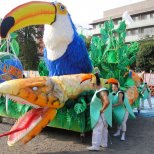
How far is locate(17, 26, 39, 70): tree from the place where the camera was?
3394cm

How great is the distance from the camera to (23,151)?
568 centimetres

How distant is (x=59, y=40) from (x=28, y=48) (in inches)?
1101

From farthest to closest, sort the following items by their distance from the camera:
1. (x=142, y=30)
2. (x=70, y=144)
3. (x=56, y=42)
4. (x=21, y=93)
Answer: (x=142, y=30) → (x=56, y=42) → (x=70, y=144) → (x=21, y=93)

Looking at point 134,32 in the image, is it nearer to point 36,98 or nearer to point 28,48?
point 28,48

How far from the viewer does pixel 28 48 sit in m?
34.1

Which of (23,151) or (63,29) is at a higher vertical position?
(63,29)

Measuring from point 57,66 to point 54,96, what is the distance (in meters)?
1.19

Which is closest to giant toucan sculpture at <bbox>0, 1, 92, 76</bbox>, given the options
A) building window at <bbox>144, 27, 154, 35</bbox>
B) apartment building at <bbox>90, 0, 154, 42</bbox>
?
apartment building at <bbox>90, 0, 154, 42</bbox>

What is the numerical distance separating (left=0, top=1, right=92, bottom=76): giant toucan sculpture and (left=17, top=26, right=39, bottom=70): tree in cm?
2726

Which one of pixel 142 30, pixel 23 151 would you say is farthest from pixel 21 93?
pixel 142 30

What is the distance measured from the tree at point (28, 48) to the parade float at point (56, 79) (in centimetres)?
2630

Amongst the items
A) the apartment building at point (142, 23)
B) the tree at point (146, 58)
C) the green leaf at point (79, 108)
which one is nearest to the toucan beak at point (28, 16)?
the green leaf at point (79, 108)

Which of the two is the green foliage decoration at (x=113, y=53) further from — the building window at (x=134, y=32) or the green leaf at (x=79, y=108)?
the building window at (x=134, y=32)

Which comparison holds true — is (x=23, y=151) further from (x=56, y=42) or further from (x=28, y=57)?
(x=28, y=57)
